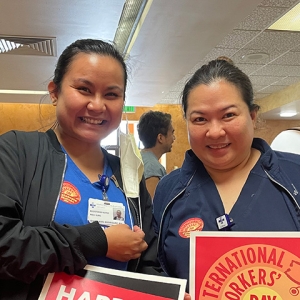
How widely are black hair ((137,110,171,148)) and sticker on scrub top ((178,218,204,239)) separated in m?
1.98

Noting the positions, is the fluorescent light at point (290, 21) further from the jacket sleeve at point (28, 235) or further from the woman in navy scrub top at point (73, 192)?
the jacket sleeve at point (28, 235)

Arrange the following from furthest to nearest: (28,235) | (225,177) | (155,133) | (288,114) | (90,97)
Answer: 1. (288,114)
2. (155,133)
3. (225,177)
4. (90,97)
5. (28,235)

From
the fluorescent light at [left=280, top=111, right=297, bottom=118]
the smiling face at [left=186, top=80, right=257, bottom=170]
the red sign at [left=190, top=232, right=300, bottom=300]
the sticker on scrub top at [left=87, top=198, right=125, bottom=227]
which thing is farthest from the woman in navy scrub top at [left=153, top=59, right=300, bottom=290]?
the fluorescent light at [left=280, top=111, right=297, bottom=118]

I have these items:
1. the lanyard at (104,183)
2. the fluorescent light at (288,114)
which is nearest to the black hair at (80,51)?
the lanyard at (104,183)

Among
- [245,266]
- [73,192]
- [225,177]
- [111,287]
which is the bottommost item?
[111,287]

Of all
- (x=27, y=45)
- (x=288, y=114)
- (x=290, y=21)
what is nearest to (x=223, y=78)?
(x=290, y=21)

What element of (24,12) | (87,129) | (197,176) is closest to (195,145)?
(197,176)

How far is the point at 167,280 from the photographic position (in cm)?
89

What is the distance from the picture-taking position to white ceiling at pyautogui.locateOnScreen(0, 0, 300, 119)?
120 inches

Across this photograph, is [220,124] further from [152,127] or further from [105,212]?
[152,127]

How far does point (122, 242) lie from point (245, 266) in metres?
→ 0.33

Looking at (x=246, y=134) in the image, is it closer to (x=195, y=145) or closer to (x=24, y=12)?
(x=195, y=145)

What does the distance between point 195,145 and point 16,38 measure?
3169mm

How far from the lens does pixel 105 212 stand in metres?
1.04
